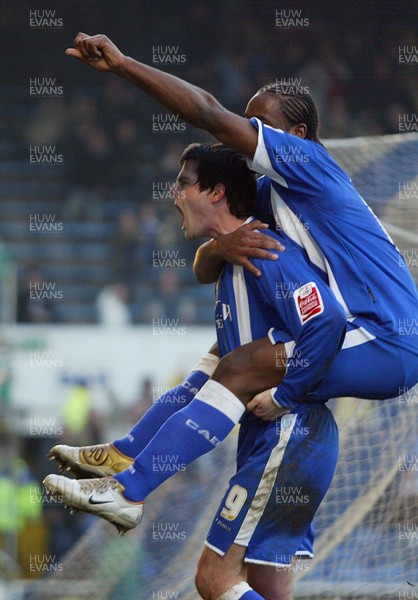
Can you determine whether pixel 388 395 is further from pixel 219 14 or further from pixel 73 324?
pixel 219 14

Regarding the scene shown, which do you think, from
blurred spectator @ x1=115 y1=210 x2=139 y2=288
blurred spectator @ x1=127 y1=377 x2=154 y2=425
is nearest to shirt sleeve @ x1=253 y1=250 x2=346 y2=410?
blurred spectator @ x1=127 y1=377 x2=154 y2=425

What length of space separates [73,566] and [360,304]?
8.40 ft

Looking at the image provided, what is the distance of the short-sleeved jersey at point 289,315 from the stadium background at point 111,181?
11.1 feet

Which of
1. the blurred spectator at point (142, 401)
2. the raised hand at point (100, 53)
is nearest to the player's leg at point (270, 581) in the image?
the raised hand at point (100, 53)

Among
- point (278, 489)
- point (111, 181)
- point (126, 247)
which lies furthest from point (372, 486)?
point (111, 181)

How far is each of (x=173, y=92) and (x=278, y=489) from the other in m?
0.97

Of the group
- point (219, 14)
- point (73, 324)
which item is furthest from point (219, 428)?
point (219, 14)

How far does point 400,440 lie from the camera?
4.04 m

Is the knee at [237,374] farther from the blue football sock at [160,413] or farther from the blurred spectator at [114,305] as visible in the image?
the blurred spectator at [114,305]

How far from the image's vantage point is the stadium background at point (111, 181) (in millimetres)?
6340

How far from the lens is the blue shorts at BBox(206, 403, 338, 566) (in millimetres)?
2664

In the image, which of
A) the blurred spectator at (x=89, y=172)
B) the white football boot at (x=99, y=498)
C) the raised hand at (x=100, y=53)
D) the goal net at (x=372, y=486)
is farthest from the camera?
the blurred spectator at (x=89, y=172)

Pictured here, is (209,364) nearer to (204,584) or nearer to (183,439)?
(183,439)

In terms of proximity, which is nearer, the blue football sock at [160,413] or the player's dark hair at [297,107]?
the player's dark hair at [297,107]
